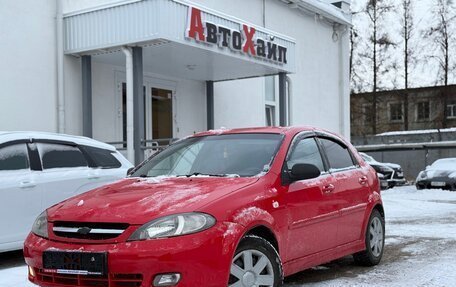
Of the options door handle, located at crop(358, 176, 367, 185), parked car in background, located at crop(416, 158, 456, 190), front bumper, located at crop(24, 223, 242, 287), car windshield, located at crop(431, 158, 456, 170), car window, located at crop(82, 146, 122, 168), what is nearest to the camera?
front bumper, located at crop(24, 223, 242, 287)

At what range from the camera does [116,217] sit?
4.22 meters

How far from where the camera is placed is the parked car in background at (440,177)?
20531mm

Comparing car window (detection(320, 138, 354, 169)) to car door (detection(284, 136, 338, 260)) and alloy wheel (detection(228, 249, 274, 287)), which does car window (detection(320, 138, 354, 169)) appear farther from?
alloy wheel (detection(228, 249, 274, 287))

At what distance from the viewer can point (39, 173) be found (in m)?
7.02

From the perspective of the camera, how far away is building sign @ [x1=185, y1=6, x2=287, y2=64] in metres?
11.2

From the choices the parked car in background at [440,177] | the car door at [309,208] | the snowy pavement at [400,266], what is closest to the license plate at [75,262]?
the snowy pavement at [400,266]

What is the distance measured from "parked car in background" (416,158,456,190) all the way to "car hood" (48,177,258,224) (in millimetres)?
17377

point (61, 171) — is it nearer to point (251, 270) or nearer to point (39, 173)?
point (39, 173)

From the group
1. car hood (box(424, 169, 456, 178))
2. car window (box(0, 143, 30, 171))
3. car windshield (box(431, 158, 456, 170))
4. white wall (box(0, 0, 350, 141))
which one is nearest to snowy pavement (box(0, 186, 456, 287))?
car window (box(0, 143, 30, 171))

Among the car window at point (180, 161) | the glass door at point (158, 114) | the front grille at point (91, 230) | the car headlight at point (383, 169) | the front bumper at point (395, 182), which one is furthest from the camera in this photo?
the front bumper at point (395, 182)

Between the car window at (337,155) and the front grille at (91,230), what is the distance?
106 inches

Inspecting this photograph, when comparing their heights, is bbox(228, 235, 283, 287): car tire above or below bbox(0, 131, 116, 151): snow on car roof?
below

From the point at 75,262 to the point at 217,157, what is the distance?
6.00 ft

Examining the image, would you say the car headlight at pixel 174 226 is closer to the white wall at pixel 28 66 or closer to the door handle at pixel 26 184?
the door handle at pixel 26 184
